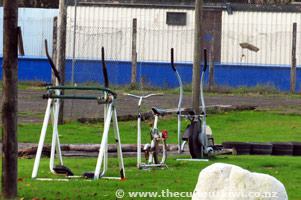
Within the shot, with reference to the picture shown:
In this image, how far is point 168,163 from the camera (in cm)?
1027

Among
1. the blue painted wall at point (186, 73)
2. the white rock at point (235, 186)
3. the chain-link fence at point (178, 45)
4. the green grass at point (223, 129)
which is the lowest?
the green grass at point (223, 129)

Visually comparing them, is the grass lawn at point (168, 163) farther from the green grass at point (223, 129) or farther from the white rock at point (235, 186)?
the white rock at point (235, 186)

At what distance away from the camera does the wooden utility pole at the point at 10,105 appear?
263 inches

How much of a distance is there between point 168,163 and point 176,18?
1789 centimetres

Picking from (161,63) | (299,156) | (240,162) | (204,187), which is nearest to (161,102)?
(161,63)

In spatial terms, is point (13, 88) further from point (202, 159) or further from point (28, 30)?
point (28, 30)

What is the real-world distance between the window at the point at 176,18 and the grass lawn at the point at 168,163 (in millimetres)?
9869

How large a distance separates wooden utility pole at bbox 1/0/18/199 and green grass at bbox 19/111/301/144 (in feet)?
19.1

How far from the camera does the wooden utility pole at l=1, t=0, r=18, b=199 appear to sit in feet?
21.9

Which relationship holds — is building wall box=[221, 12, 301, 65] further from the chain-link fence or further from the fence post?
the fence post

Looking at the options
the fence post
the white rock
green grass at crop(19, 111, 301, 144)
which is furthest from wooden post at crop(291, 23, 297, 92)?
the white rock

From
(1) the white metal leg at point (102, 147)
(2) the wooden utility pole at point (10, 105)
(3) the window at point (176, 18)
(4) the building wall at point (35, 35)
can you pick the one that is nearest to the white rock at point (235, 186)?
(2) the wooden utility pole at point (10, 105)

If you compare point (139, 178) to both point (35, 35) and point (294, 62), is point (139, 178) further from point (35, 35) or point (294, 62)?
point (35, 35)

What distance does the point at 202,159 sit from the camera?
10617 millimetres
